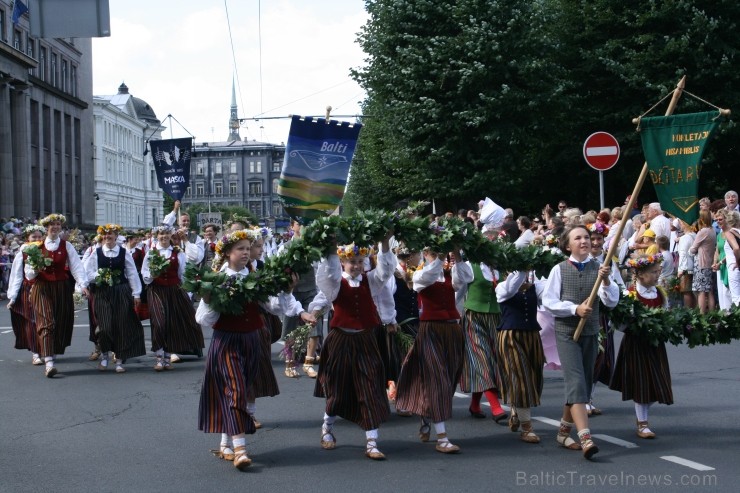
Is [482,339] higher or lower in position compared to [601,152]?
lower

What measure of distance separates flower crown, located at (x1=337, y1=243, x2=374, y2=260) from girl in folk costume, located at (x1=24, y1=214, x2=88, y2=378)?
5.90 m

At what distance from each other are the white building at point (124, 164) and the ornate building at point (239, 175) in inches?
1550

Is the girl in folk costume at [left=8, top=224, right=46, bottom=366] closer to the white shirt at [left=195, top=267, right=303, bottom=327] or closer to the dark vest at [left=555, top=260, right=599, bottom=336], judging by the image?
the white shirt at [left=195, top=267, right=303, bottom=327]

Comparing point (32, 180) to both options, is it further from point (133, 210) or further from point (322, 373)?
point (322, 373)

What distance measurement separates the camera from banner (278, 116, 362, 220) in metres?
8.79

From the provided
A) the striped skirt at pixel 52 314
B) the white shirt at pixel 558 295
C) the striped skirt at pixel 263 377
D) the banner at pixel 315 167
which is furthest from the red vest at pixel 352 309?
the striped skirt at pixel 52 314

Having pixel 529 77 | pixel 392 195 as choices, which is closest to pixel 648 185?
pixel 529 77

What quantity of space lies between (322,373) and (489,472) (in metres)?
1.75

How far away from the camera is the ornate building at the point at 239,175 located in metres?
154

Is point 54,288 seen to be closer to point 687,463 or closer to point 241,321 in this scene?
point 241,321

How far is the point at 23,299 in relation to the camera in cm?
1313

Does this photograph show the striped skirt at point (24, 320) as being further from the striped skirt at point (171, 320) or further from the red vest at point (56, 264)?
the striped skirt at point (171, 320)

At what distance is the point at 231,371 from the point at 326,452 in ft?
3.41

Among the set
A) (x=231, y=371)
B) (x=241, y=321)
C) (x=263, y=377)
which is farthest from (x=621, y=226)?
(x=263, y=377)
